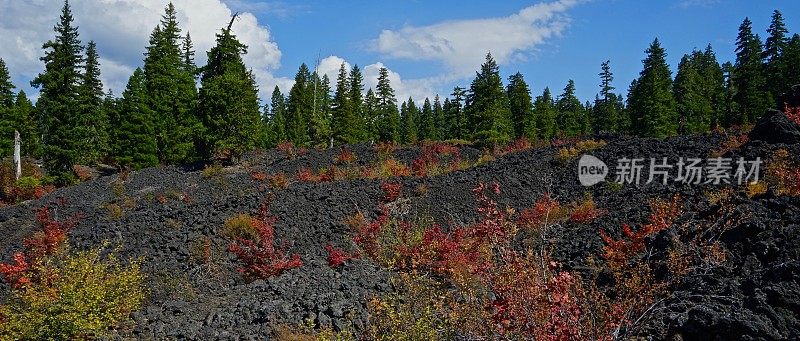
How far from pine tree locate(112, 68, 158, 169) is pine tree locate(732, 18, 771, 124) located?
142 feet

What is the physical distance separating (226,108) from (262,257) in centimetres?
1821

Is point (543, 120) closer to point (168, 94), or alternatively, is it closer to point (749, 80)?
point (749, 80)

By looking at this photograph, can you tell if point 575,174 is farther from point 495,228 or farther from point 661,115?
point 661,115

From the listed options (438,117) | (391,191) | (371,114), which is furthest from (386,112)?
(391,191)

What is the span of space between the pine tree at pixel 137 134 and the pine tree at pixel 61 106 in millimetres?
4624

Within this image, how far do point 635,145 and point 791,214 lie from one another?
11.6m

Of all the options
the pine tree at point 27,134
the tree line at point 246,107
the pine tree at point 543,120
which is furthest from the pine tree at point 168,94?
the pine tree at point 543,120

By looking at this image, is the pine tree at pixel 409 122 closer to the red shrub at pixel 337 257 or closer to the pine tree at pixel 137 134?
the pine tree at pixel 137 134

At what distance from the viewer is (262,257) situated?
425 inches

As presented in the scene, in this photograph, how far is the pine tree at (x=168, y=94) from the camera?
3341 cm

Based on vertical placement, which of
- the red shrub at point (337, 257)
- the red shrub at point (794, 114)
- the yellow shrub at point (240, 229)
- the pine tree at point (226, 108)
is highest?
the pine tree at point (226, 108)

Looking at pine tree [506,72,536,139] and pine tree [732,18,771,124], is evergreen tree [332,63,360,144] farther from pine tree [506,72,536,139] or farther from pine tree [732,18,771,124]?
pine tree [732,18,771,124]

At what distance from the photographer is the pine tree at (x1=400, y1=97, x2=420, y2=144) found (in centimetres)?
6457

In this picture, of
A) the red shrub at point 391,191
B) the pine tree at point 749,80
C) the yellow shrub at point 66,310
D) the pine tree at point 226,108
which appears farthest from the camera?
the pine tree at point 749,80
